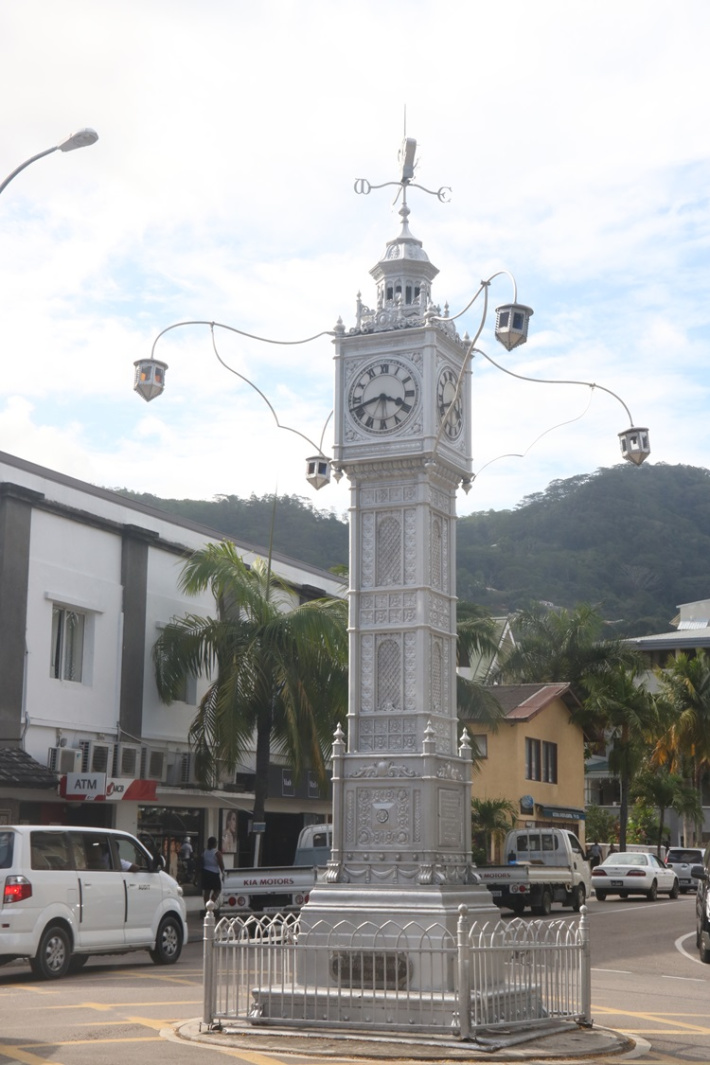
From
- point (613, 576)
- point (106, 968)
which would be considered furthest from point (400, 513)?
point (613, 576)

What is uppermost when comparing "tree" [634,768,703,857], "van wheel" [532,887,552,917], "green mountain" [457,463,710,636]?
"green mountain" [457,463,710,636]

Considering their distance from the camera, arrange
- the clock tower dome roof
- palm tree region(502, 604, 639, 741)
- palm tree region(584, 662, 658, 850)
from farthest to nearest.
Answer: palm tree region(502, 604, 639, 741)
palm tree region(584, 662, 658, 850)
the clock tower dome roof

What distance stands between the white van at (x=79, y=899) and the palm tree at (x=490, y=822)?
66.1 ft

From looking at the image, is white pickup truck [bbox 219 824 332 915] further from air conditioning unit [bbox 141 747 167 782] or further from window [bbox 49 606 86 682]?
window [bbox 49 606 86 682]

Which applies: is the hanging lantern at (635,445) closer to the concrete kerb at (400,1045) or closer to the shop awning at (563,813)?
the concrete kerb at (400,1045)

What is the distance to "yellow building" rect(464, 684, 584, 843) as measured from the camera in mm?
42594

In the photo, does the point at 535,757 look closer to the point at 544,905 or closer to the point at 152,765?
the point at 544,905

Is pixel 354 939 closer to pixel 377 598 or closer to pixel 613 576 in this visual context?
pixel 377 598

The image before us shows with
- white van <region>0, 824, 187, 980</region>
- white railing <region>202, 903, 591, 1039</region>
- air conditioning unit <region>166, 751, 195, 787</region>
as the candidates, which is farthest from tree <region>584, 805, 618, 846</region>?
white railing <region>202, 903, 591, 1039</region>

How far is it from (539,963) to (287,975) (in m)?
2.28

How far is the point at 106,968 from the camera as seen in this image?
18.1 metres

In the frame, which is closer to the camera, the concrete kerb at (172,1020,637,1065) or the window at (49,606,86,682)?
the concrete kerb at (172,1020,637,1065)

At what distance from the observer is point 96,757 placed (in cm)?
2670

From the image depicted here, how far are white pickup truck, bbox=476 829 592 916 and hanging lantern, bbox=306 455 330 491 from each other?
526 inches
